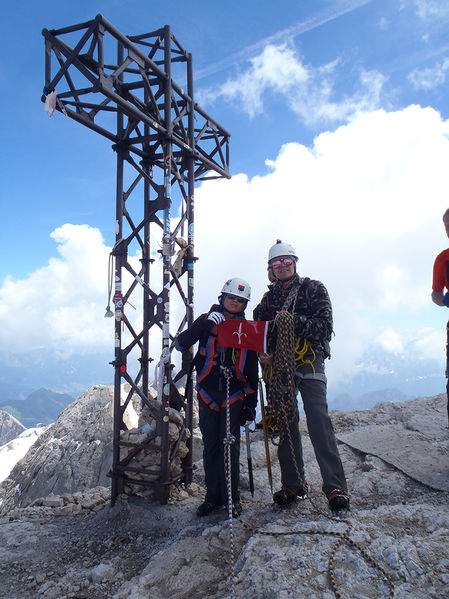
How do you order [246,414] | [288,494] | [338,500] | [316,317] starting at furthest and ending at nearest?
[246,414] → [288,494] → [316,317] → [338,500]

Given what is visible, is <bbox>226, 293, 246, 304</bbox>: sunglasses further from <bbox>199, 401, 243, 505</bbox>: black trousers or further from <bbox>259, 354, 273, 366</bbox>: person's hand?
<bbox>199, 401, 243, 505</bbox>: black trousers

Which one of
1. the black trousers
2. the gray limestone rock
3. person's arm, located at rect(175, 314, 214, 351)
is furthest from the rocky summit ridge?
the gray limestone rock

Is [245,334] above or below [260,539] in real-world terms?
above

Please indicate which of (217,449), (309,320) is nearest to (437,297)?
(309,320)

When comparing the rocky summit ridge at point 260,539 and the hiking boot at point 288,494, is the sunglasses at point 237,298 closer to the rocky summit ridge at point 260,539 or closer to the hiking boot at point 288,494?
the hiking boot at point 288,494

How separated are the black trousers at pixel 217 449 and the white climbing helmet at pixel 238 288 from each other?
5.22ft

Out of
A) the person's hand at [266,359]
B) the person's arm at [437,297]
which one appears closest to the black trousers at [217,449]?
the person's hand at [266,359]

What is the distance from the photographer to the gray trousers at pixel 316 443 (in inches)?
200

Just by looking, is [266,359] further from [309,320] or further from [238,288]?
[238,288]

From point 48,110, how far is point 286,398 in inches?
224

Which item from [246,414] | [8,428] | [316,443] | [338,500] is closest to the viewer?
[338,500]

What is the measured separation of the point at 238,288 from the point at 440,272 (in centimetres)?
295

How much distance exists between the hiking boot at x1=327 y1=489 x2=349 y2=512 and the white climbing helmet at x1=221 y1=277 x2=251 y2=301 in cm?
284

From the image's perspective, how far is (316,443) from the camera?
523cm
